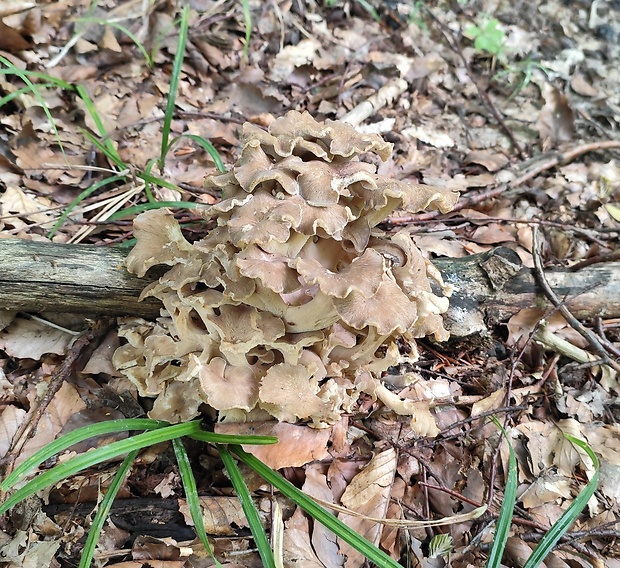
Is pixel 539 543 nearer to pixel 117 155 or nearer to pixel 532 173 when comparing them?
pixel 532 173

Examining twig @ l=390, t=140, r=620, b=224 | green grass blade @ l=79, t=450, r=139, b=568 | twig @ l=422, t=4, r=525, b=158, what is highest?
twig @ l=422, t=4, r=525, b=158

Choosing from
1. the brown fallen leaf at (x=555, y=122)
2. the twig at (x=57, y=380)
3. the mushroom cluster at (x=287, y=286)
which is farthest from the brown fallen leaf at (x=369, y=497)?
the brown fallen leaf at (x=555, y=122)

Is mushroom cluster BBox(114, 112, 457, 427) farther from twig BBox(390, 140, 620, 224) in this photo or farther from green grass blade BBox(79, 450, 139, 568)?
twig BBox(390, 140, 620, 224)

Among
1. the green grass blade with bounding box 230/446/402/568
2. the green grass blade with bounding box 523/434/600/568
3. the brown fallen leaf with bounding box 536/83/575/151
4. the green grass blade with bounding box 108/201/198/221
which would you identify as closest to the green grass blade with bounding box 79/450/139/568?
the green grass blade with bounding box 230/446/402/568

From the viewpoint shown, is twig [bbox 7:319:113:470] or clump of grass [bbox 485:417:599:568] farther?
twig [bbox 7:319:113:470]

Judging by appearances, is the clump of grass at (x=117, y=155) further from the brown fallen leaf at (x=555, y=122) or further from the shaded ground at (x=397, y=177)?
the brown fallen leaf at (x=555, y=122)
